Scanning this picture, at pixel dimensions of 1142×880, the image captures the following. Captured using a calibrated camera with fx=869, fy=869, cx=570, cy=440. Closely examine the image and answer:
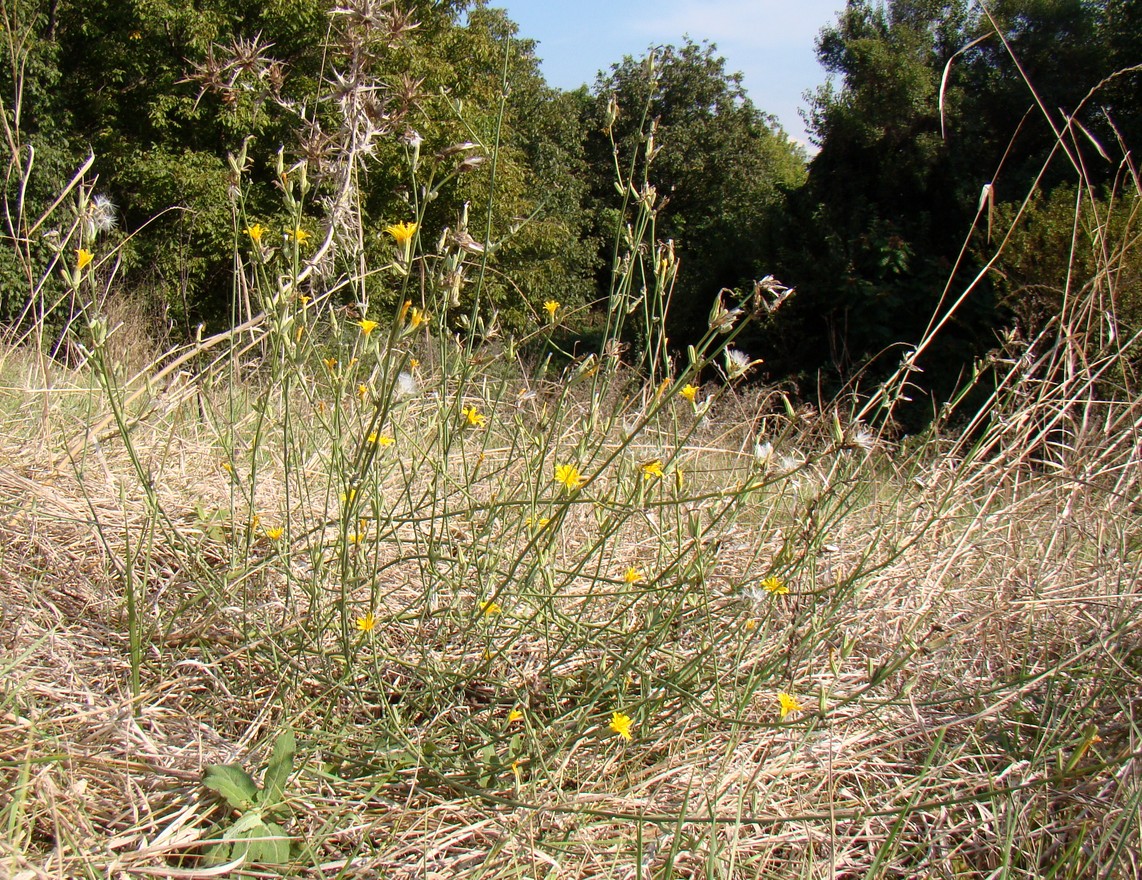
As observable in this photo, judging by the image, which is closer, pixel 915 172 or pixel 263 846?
pixel 263 846

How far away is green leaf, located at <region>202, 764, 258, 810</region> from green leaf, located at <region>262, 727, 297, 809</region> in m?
0.02

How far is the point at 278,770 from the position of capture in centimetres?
105

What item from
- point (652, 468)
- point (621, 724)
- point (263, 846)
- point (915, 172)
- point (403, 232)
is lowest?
point (263, 846)

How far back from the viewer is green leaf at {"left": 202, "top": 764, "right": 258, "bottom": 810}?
100 cm

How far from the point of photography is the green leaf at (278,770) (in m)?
1.04

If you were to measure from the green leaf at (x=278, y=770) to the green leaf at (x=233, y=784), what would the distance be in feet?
0.05

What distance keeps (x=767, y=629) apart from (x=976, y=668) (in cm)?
39

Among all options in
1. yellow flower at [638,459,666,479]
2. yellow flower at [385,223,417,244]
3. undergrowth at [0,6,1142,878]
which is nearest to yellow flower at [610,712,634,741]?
undergrowth at [0,6,1142,878]

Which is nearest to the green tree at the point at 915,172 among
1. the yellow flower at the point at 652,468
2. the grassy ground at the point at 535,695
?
the grassy ground at the point at 535,695

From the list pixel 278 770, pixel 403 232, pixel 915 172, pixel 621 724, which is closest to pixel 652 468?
pixel 621 724

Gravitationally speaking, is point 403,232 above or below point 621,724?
above

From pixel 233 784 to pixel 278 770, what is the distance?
2.0 inches

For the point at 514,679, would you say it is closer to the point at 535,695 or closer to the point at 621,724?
the point at 535,695

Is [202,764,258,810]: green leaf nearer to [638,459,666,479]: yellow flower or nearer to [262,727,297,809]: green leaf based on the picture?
[262,727,297,809]: green leaf
